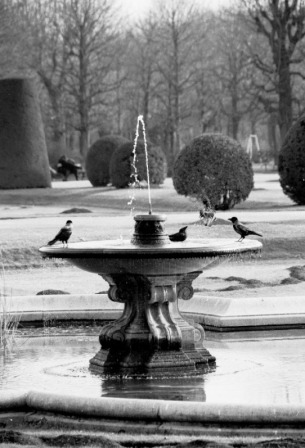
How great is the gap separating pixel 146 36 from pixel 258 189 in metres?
33.7

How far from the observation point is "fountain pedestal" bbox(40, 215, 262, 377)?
31.8ft

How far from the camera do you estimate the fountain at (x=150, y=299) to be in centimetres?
969

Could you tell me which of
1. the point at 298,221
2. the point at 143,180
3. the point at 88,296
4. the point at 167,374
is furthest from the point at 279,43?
the point at 167,374

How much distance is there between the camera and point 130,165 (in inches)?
1537

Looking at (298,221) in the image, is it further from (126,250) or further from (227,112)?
(227,112)

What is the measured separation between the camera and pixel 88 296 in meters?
13.0

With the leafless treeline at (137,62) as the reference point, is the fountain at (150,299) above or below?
below

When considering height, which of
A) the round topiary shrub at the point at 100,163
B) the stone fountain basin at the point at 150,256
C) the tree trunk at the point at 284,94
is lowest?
the round topiary shrub at the point at 100,163

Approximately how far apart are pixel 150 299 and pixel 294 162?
64.9 ft

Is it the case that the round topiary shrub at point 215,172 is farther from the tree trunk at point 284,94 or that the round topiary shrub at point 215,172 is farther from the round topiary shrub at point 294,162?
the tree trunk at point 284,94

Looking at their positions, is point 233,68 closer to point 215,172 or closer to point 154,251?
point 215,172

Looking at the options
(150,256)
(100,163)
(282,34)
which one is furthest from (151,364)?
(282,34)

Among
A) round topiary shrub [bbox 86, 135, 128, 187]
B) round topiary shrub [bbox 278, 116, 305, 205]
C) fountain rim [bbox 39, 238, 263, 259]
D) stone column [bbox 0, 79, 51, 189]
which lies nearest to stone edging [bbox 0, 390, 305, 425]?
fountain rim [bbox 39, 238, 263, 259]

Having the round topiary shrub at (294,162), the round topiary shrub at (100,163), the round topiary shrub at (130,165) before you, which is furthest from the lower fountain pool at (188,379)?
the round topiary shrub at (100,163)
